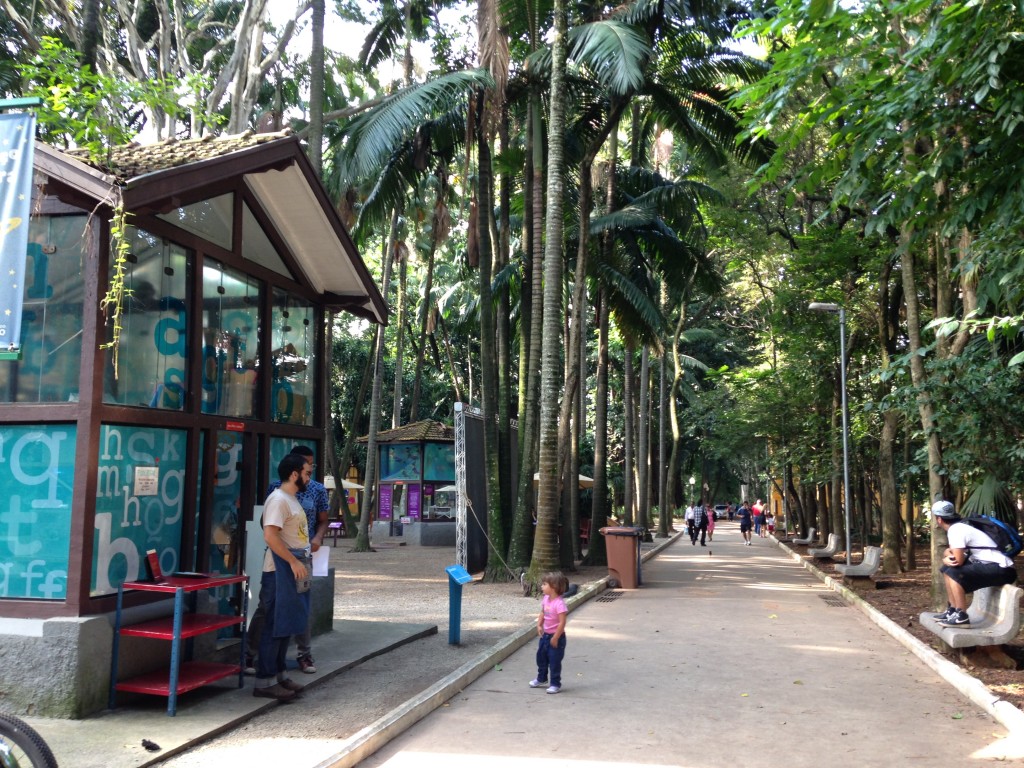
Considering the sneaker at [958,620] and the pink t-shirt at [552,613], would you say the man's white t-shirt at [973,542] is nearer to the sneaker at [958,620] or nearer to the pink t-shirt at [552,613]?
the sneaker at [958,620]

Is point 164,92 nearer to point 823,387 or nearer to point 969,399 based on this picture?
point 969,399

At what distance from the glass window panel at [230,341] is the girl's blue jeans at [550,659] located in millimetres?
3782

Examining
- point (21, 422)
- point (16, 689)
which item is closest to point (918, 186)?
point (21, 422)

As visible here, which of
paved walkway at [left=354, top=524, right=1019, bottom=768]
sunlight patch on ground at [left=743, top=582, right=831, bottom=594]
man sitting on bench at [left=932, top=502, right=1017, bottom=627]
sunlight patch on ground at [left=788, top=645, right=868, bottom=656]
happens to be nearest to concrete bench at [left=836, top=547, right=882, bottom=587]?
sunlight patch on ground at [left=743, top=582, right=831, bottom=594]

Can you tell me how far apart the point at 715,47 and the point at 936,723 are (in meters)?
15.2

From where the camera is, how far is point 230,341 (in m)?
8.98

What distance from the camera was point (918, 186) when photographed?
8219 millimetres

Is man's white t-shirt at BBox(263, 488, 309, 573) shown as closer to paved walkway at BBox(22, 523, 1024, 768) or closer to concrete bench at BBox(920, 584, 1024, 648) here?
paved walkway at BBox(22, 523, 1024, 768)

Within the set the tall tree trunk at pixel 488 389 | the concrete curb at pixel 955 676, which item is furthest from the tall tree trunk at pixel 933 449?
the tall tree trunk at pixel 488 389

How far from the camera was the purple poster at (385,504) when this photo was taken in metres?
37.9

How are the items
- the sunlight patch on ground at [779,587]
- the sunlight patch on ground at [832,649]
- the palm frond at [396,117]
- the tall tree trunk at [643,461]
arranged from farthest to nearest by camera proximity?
the tall tree trunk at [643,461]
the sunlight patch on ground at [779,587]
the palm frond at [396,117]
the sunlight patch on ground at [832,649]

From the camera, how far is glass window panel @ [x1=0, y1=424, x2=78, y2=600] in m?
6.75

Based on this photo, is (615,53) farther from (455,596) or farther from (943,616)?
(943,616)

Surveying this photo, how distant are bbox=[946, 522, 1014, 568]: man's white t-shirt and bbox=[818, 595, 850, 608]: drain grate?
6.71 metres
